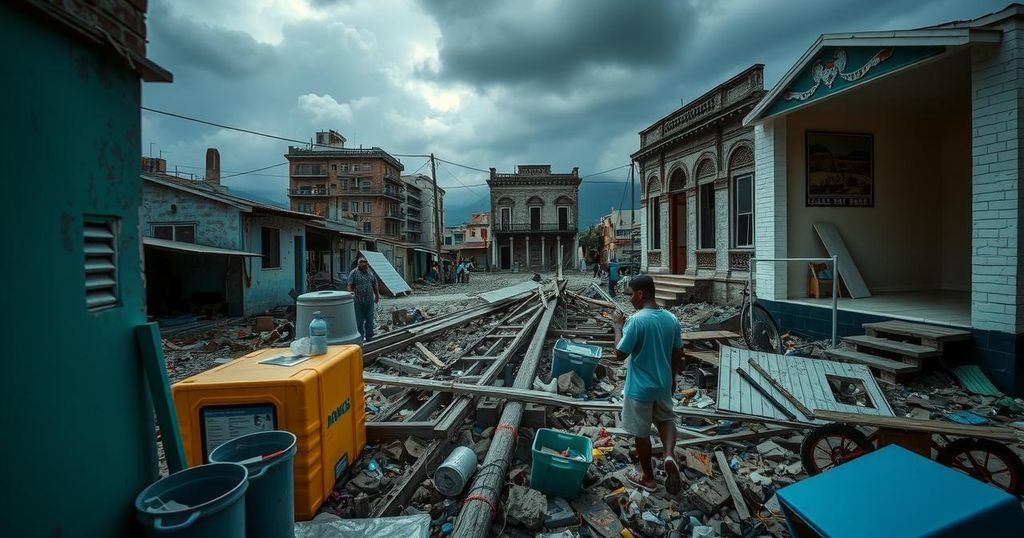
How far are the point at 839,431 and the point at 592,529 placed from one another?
7.43 feet

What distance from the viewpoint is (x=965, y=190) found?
358 inches

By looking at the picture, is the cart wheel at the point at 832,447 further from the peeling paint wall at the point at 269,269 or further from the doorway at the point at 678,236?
the peeling paint wall at the point at 269,269

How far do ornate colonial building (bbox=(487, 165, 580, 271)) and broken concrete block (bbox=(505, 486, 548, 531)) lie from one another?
139ft

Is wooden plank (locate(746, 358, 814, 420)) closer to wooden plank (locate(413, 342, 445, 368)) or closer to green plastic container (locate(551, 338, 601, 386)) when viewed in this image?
green plastic container (locate(551, 338, 601, 386))

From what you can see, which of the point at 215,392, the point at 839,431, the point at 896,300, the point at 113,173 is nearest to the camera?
the point at 113,173

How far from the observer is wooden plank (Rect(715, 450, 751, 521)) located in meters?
3.20

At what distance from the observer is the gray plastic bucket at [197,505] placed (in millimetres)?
1683

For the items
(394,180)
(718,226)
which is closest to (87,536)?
(718,226)

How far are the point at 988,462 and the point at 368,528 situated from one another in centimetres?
465

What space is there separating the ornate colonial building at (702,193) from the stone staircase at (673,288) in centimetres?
3

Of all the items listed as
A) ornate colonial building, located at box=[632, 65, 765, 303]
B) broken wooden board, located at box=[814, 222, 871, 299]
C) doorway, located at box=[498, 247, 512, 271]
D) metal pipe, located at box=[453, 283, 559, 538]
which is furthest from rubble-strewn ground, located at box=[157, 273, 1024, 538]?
doorway, located at box=[498, 247, 512, 271]

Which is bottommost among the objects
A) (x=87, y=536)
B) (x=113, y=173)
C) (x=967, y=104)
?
(x=87, y=536)

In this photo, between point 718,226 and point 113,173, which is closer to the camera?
point 113,173

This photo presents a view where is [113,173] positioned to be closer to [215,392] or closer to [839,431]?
[215,392]
